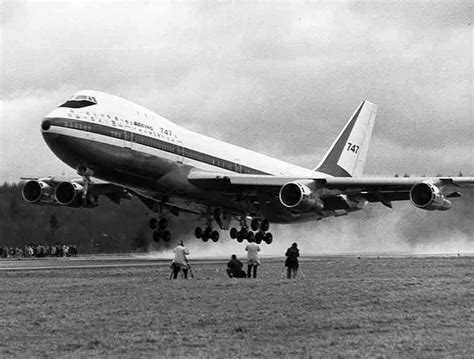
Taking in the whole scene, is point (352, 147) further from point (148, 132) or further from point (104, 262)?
point (148, 132)

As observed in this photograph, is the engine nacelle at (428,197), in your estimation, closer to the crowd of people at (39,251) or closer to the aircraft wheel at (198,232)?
the aircraft wheel at (198,232)

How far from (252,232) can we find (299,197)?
27.3ft

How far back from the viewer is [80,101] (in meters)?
40.4

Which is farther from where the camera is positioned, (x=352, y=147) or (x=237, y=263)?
(x=352, y=147)

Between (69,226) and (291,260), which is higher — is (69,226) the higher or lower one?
the higher one

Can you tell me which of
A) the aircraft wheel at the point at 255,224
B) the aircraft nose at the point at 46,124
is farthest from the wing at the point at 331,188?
the aircraft nose at the point at 46,124

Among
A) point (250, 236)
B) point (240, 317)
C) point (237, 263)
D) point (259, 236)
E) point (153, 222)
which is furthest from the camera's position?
point (259, 236)

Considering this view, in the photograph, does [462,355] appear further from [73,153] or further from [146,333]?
[73,153]

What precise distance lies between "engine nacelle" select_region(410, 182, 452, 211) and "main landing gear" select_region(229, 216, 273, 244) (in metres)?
10.6

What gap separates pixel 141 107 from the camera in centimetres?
4372

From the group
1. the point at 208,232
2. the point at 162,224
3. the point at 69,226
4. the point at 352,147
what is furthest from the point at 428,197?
the point at 69,226

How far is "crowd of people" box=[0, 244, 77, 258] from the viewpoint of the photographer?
62.8m

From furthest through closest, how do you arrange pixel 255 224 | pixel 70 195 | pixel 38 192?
1. pixel 255 224
2. pixel 38 192
3. pixel 70 195

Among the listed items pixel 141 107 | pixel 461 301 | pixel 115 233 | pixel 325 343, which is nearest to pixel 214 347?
pixel 325 343
